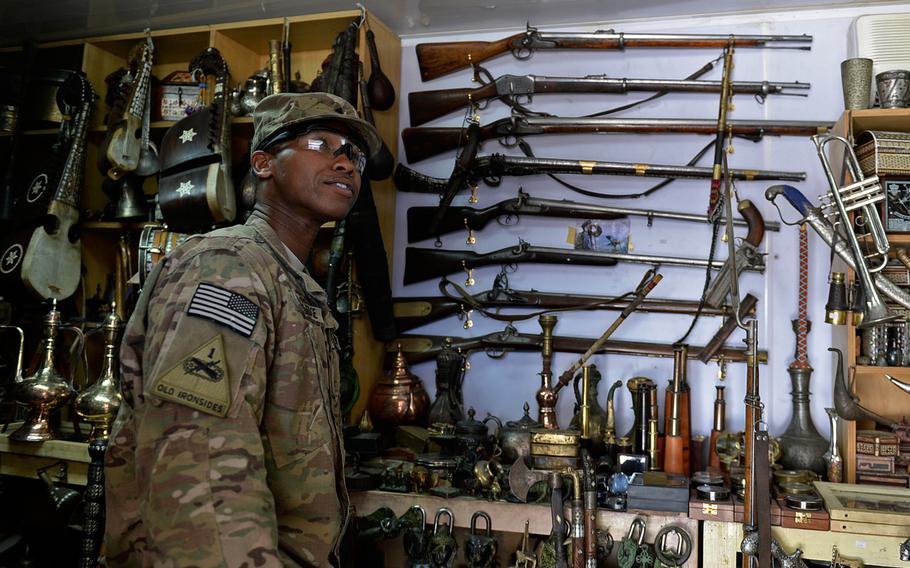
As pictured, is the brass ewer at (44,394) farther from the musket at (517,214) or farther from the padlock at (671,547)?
the padlock at (671,547)

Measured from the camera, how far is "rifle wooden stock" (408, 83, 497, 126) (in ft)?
15.0

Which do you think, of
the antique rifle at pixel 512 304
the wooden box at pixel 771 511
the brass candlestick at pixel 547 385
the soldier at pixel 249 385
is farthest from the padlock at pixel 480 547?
the antique rifle at pixel 512 304

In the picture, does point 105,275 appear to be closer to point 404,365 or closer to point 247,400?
point 404,365

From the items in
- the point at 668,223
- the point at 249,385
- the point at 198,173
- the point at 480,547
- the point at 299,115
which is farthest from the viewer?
the point at 668,223

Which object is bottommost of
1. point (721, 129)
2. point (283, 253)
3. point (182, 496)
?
point (182, 496)

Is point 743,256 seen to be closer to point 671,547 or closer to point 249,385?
point 671,547

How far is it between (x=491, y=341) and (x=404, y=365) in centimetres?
49

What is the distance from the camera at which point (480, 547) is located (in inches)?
133

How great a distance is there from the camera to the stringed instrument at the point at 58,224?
14.3ft

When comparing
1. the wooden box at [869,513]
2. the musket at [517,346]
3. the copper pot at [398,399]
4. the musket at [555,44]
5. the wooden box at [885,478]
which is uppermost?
the musket at [555,44]

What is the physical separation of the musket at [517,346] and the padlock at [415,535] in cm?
112

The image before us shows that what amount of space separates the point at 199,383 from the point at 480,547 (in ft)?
6.73

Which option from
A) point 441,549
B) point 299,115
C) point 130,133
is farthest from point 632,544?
point 130,133

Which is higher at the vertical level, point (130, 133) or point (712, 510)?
point (130, 133)
